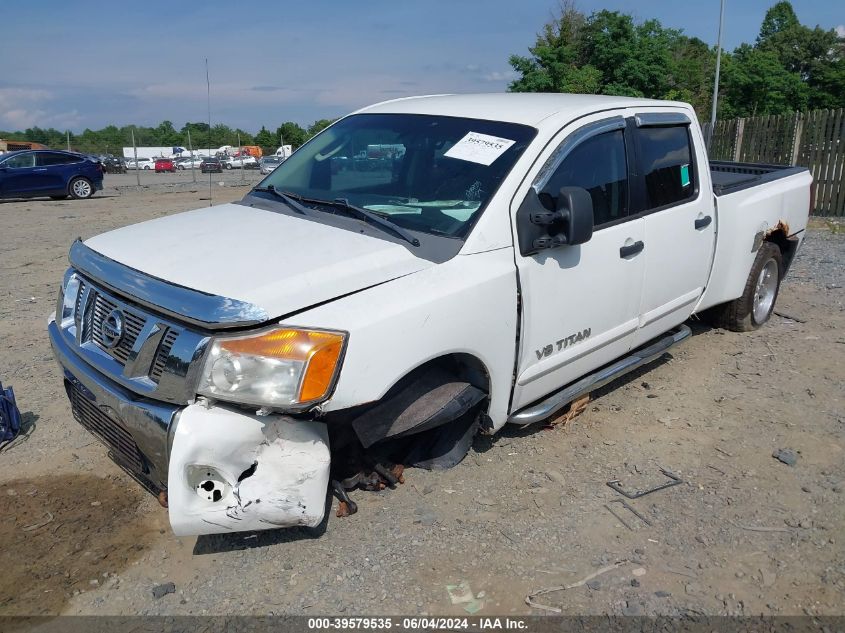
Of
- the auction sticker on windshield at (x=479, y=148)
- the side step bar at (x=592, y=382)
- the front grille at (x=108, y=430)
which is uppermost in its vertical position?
the auction sticker on windshield at (x=479, y=148)

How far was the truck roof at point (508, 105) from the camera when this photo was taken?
3.81 meters

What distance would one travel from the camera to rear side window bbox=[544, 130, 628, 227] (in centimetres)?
371

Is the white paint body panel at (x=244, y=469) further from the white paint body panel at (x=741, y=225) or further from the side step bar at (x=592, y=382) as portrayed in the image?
the white paint body panel at (x=741, y=225)

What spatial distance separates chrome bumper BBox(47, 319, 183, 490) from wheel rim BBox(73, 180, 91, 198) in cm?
1855

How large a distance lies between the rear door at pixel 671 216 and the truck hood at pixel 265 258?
71.2 inches

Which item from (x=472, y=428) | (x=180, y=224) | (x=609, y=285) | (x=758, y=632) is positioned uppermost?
(x=180, y=224)

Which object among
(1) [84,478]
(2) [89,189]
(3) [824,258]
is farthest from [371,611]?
(2) [89,189]

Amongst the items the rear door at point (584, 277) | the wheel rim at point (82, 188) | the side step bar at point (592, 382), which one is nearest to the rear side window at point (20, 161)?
the wheel rim at point (82, 188)

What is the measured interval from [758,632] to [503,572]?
0.96m

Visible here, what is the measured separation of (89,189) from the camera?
20.0m

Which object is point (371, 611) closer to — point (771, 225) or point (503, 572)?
point (503, 572)

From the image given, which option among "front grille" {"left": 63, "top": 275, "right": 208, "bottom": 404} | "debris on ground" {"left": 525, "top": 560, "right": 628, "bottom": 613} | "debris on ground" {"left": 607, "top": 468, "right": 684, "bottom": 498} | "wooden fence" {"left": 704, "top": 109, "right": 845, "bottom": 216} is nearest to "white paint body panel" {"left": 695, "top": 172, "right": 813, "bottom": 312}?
"debris on ground" {"left": 607, "top": 468, "right": 684, "bottom": 498}

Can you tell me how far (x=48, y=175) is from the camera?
1888 cm

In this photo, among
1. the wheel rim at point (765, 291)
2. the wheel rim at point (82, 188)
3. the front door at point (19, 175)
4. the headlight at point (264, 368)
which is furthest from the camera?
the wheel rim at point (82, 188)
